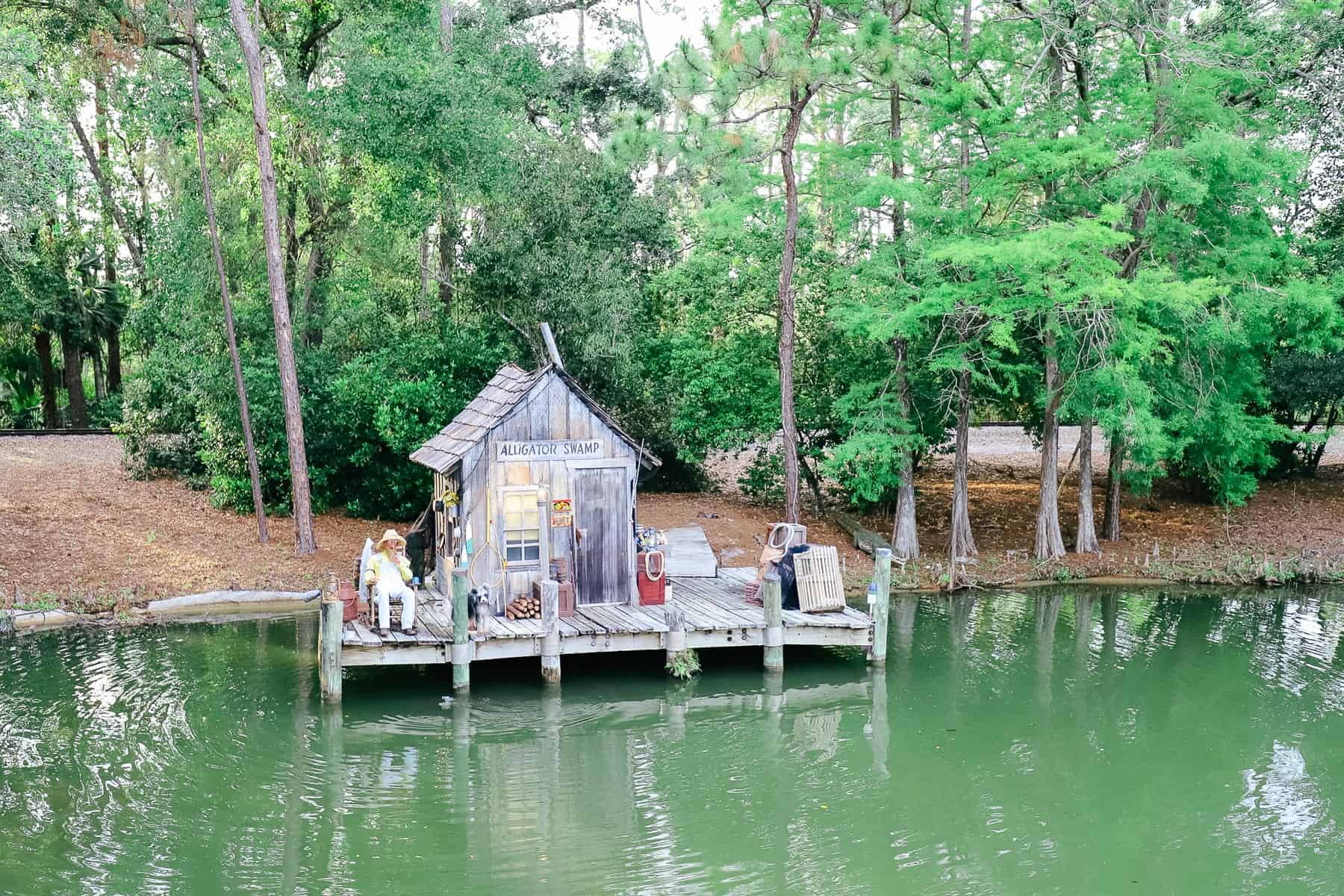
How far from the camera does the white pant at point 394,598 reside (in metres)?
13.7

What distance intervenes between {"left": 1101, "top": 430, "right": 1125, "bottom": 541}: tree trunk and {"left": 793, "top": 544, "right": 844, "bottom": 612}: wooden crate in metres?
9.00

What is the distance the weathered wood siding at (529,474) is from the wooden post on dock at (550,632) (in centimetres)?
86

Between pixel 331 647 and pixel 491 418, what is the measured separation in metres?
3.53

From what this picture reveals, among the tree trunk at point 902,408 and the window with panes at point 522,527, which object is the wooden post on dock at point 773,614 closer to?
the window with panes at point 522,527

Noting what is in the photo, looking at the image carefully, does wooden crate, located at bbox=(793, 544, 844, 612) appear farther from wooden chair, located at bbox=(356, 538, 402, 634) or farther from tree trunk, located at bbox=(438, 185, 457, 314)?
tree trunk, located at bbox=(438, 185, 457, 314)

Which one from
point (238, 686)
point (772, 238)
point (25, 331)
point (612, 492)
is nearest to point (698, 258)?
point (772, 238)

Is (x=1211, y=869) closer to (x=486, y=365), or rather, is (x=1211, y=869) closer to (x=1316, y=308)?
(x=1316, y=308)

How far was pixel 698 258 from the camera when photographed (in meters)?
23.8

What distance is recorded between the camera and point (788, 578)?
51.3ft

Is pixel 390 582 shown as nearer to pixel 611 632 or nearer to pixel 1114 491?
pixel 611 632

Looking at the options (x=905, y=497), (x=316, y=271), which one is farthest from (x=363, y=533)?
(x=905, y=497)

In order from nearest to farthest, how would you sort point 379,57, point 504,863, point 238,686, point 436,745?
point 504,863
point 436,745
point 238,686
point 379,57

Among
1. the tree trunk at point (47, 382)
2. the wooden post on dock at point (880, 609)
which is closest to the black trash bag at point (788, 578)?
the wooden post on dock at point (880, 609)

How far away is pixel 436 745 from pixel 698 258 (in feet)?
45.8
